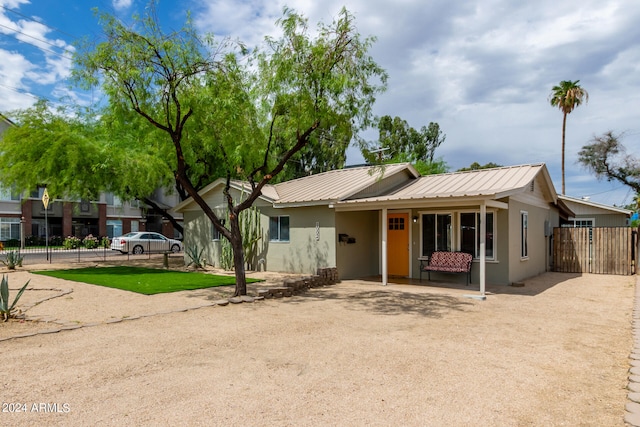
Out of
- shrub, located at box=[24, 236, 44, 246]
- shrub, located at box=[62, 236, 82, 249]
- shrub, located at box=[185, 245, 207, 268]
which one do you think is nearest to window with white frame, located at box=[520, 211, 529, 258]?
shrub, located at box=[185, 245, 207, 268]

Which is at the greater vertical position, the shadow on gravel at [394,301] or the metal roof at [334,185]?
the metal roof at [334,185]

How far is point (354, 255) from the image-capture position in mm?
13570

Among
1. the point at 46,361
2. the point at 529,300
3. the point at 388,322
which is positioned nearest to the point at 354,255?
the point at 529,300

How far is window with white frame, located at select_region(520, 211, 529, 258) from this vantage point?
41.5 ft

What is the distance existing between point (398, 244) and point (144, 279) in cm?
826

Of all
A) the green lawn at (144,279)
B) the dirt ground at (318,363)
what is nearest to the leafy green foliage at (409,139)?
the green lawn at (144,279)

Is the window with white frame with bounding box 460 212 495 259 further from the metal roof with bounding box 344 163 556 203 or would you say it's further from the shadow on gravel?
the shadow on gravel

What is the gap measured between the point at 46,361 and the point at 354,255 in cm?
967

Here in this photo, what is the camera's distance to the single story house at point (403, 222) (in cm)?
1162

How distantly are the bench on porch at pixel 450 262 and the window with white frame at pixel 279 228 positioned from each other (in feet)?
16.3

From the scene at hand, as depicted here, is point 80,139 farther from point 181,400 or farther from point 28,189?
point 181,400

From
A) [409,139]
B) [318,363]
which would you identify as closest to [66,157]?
[318,363]

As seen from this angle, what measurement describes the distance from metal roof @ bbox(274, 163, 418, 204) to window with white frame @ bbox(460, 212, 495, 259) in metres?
2.81

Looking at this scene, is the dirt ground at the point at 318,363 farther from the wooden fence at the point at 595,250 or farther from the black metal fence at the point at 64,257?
the black metal fence at the point at 64,257
